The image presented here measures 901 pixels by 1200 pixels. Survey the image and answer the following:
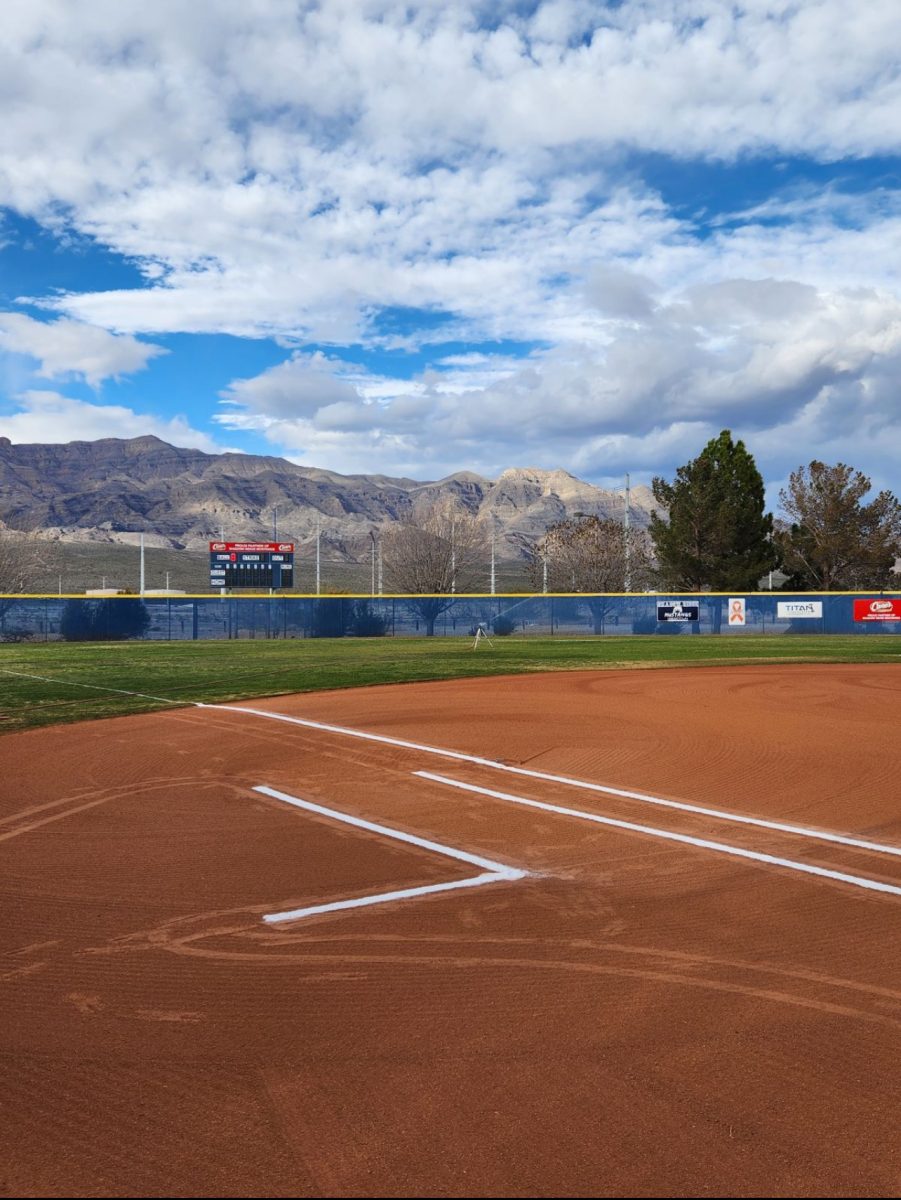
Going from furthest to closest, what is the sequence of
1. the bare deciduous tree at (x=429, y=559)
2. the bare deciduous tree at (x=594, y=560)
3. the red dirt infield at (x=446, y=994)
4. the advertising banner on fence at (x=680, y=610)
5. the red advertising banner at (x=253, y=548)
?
the bare deciduous tree at (x=429, y=559), the bare deciduous tree at (x=594, y=560), the red advertising banner at (x=253, y=548), the advertising banner on fence at (x=680, y=610), the red dirt infield at (x=446, y=994)

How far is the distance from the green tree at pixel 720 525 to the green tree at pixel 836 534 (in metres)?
3.94

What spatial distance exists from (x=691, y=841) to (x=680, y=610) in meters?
36.3

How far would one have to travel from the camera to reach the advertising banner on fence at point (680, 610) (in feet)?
139

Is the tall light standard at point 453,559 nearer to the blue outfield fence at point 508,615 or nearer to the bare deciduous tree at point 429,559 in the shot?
the bare deciduous tree at point 429,559

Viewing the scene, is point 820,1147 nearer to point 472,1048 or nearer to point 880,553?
point 472,1048

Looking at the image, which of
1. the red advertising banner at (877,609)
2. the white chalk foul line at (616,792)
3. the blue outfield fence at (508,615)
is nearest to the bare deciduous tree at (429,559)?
the blue outfield fence at (508,615)

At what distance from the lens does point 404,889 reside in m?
5.95

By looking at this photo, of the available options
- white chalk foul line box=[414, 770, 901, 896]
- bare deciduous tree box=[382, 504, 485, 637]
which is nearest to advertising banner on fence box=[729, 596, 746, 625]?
bare deciduous tree box=[382, 504, 485, 637]

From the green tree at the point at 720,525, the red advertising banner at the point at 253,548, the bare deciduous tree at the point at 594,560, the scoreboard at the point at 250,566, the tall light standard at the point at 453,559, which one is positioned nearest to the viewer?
the scoreboard at the point at 250,566

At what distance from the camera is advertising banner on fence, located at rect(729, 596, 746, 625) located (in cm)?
4256

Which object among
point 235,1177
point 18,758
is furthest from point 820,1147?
point 18,758

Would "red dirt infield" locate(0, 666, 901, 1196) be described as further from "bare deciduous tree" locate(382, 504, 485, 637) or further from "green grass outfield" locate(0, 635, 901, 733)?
"bare deciduous tree" locate(382, 504, 485, 637)

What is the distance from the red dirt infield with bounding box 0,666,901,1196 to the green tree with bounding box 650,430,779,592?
4647cm

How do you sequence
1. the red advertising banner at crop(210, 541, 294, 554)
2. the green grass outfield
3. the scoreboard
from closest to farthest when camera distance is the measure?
the green grass outfield < the scoreboard < the red advertising banner at crop(210, 541, 294, 554)
